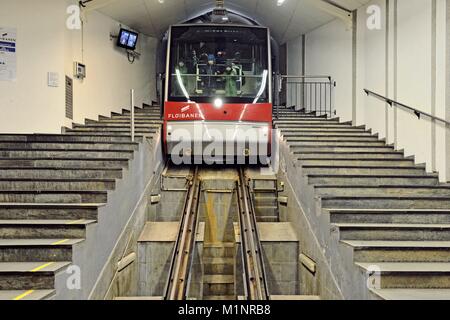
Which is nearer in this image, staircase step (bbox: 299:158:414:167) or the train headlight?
staircase step (bbox: 299:158:414:167)

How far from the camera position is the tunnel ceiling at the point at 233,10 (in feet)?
32.1

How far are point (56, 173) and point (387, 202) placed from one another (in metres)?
4.25

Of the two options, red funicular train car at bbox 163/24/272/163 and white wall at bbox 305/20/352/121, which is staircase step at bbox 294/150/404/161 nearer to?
red funicular train car at bbox 163/24/272/163

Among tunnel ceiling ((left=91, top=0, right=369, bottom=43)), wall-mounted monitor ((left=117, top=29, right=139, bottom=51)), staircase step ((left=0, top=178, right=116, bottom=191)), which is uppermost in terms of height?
tunnel ceiling ((left=91, top=0, right=369, bottom=43))

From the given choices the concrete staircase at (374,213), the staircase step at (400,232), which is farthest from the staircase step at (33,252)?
the staircase step at (400,232)

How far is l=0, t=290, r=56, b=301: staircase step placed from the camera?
349cm

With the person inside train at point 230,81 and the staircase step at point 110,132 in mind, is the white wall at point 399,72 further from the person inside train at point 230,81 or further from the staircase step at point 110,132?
the staircase step at point 110,132

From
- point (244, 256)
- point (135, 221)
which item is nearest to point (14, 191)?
point (135, 221)

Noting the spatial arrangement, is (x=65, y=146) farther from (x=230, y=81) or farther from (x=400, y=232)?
(x=400, y=232)

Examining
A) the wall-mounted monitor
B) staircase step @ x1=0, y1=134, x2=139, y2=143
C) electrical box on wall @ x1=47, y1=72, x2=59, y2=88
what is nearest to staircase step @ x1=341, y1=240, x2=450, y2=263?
staircase step @ x1=0, y1=134, x2=139, y2=143

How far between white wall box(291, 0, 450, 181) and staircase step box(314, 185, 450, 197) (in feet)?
1.55

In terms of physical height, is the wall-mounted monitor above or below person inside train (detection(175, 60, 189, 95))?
above

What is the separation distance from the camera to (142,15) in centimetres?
1077
